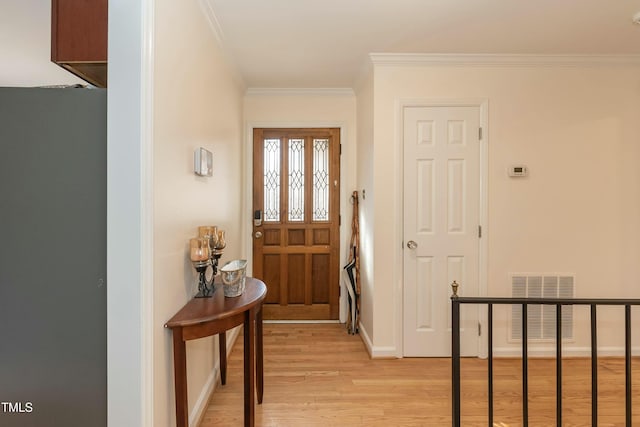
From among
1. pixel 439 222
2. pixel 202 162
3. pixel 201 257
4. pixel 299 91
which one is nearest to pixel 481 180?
pixel 439 222

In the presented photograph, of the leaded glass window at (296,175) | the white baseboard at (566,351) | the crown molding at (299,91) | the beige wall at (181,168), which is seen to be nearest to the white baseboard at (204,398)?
the beige wall at (181,168)

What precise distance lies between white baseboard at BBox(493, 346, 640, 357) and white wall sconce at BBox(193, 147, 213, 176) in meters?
2.76

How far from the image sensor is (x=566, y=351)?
3.04 m

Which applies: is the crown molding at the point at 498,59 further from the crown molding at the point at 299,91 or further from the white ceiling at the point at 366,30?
the crown molding at the point at 299,91

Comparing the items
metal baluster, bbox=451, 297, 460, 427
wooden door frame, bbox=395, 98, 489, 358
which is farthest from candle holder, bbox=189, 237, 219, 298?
wooden door frame, bbox=395, 98, 489, 358

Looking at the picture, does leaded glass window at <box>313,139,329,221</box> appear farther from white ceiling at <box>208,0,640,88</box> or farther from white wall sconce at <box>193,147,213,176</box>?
white wall sconce at <box>193,147,213,176</box>

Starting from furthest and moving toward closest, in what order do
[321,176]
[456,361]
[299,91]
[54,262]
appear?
[321,176], [299,91], [456,361], [54,262]

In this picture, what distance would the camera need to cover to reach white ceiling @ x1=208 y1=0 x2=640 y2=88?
2225mm

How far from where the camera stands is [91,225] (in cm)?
141

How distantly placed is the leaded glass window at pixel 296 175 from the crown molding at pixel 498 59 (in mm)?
1313

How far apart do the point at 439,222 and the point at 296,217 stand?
159 centimetres

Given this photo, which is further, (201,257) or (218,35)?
(218,35)

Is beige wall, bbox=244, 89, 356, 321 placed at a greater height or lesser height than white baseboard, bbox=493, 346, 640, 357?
greater

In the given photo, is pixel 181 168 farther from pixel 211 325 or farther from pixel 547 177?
pixel 547 177
